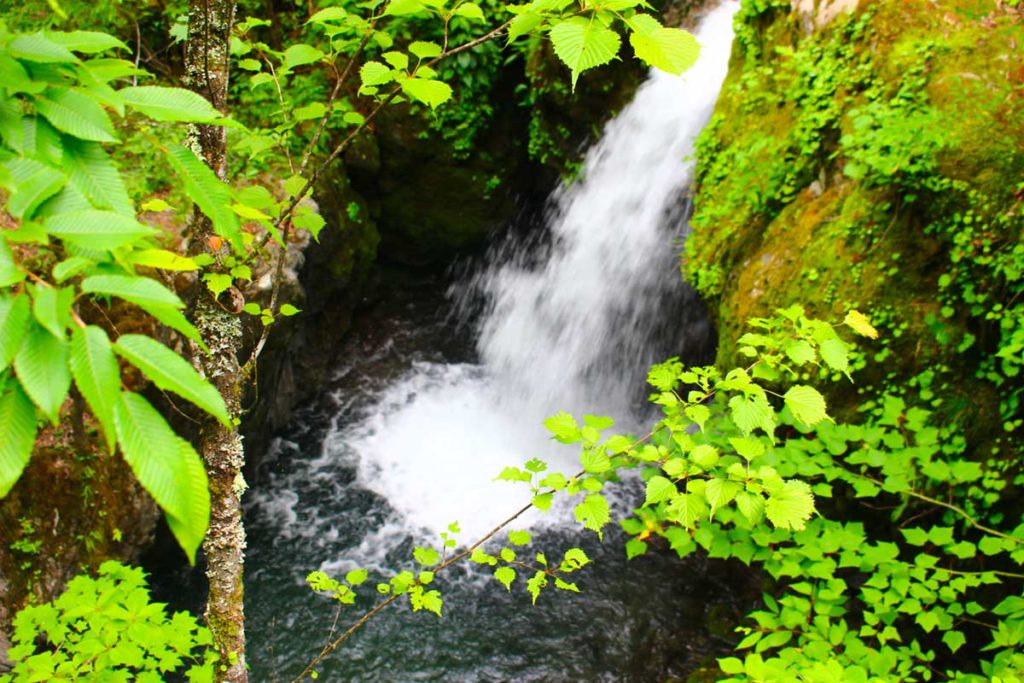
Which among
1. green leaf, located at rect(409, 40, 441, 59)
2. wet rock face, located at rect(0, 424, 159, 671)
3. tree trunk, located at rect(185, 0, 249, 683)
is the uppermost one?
green leaf, located at rect(409, 40, 441, 59)

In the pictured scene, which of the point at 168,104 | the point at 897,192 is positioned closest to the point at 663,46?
the point at 168,104

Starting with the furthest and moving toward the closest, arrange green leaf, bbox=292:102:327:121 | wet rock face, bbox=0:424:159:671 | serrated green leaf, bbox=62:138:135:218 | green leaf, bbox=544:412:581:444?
1. wet rock face, bbox=0:424:159:671
2. green leaf, bbox=544:412:581:444
3. green leaf, bbox=292:102:327:121
4. serrated green leaf, bbox=62:138:135:218

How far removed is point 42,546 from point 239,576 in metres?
2.67

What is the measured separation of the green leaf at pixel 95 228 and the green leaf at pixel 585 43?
866 mm

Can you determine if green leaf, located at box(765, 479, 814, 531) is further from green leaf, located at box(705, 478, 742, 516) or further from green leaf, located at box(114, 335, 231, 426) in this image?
green leaf, located at box(114, 335, 231, 426)

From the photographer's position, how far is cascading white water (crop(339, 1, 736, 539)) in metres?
6.75

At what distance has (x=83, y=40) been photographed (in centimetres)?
108

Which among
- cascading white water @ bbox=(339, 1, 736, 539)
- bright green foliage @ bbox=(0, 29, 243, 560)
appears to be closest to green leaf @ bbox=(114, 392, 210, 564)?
bright green foliage @ bbox=(0, 29, 243, 560)

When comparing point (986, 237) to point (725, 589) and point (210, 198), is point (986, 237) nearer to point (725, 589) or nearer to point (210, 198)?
point (725, 589)

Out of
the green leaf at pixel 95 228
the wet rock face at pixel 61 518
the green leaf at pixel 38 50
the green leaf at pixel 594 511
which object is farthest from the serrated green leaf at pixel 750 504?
the wet rock face at pixel 61 518

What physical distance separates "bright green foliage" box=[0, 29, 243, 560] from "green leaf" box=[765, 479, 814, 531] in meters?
1.56

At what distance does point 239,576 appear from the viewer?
2.09 metres

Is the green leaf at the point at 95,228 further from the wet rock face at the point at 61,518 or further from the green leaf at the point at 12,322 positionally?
the wet rock face at the point at 61,518

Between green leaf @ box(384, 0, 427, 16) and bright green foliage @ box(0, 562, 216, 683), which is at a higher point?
green leaf @ box(384, 0, 427, 16)
